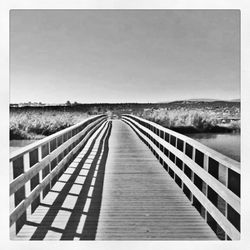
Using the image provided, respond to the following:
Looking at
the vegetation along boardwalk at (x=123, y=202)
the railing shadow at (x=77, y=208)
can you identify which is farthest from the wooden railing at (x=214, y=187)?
the railing shadow at (x=77, y=208)

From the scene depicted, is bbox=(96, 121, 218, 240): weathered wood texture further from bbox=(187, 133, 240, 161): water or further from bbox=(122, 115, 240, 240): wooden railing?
bbox=(187, 133, 240, 161): water

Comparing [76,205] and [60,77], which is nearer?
[76,205]

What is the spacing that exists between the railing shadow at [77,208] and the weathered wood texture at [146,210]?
66 millimetres

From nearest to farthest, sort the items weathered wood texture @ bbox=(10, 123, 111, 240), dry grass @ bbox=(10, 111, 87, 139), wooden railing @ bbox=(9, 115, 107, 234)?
wooden railing @ bbox=(9, 115, 107, 234) < weathered wood texture @ bbox=(10, 123, 111, 240) < dry grass @ bbox=(10, 111, 87, 139)

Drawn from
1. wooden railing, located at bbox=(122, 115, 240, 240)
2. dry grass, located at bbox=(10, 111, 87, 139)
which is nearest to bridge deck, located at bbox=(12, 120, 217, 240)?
wooden railing, located at bbox=(122, 115, 240, 240)

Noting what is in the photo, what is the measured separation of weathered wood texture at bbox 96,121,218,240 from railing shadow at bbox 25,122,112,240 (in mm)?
66

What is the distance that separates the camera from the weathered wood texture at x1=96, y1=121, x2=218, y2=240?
232 cm

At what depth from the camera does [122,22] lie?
4.98m

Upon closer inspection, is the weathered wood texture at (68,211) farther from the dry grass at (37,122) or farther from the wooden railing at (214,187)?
the dry grass at (37,122)

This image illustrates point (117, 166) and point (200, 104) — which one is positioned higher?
point (200, 104)

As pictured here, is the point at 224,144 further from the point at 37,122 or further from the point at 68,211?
the point at 68,211
